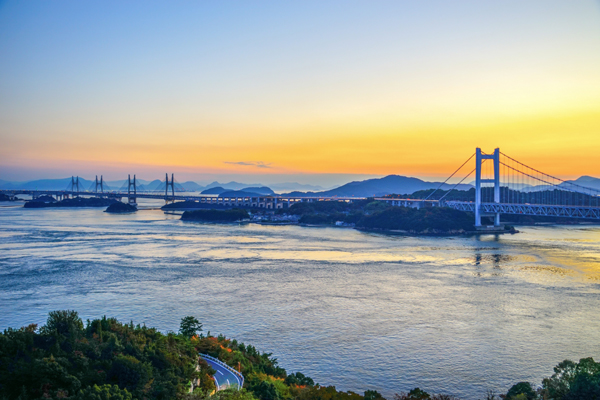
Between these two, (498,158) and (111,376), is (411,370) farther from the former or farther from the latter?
(498,158)

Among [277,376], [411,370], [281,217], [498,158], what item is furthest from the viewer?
[281,217]

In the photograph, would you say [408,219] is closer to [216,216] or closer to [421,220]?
[421,220]

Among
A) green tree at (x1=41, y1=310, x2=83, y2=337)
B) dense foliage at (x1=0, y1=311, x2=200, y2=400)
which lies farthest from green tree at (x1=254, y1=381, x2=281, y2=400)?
green tree at (x1=41, y1=310, x2=83, y2=337)

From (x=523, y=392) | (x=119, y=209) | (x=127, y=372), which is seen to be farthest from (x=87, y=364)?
(x=119, y=209)

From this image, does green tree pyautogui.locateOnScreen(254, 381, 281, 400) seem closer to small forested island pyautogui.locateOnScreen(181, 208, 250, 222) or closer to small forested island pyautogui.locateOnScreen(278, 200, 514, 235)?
small forested island pyautogui.locateOnScreen(278, 200, 514, 235)

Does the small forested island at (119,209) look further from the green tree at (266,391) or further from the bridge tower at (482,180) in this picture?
the green tree at (266,391)

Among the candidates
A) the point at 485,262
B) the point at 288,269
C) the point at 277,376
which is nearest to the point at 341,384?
the point at 277,376
